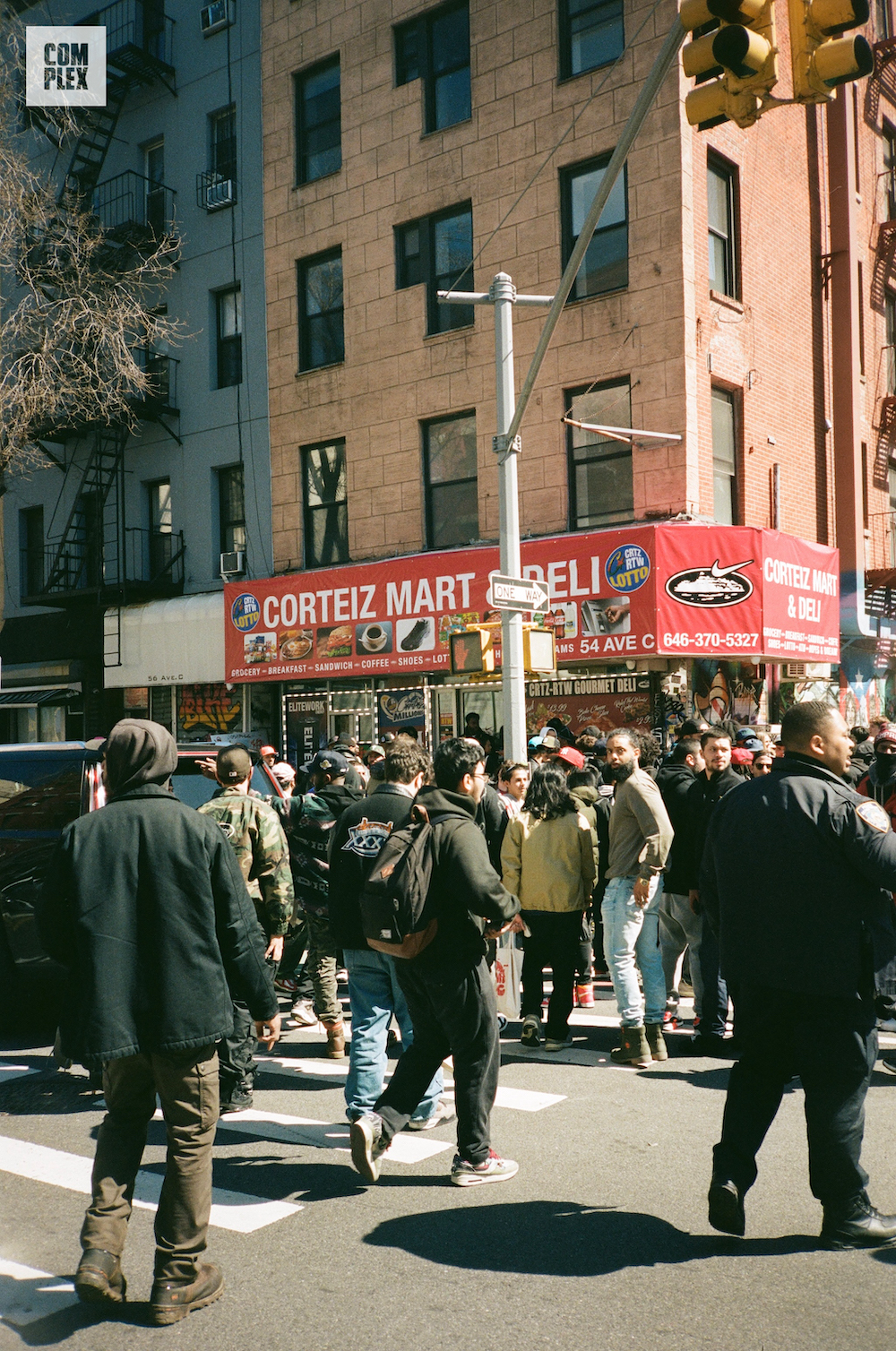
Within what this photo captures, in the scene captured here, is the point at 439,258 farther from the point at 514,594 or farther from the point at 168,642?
the point at 514,594

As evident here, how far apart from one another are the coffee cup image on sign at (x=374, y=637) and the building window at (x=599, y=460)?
3.28m

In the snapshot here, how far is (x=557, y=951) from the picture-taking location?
730 centimetres

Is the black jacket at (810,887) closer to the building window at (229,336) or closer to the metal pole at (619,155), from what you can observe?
the metal pole at (619,155)

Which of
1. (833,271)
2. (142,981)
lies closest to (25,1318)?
(142,981)

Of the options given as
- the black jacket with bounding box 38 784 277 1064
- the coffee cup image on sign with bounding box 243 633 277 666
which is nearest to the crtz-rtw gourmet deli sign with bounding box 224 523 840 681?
the coffee cup image on sign with bounding box 243 633 277 666

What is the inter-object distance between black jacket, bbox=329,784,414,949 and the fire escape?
15.6m

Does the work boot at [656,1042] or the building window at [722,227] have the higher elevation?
the building window at [722,227]

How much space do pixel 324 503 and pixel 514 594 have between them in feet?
29.8

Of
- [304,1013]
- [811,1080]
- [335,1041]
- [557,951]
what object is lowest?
[304,1013]

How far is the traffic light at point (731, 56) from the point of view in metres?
5.55

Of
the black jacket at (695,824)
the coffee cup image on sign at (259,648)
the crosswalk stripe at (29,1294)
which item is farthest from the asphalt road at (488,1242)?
the coffee cup image on sign at (259,648)

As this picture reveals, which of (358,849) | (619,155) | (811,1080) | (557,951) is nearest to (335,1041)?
(557,951)

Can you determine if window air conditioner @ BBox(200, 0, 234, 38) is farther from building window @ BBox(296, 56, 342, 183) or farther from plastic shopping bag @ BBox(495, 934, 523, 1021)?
plastic shopping bag @ BBox(495, 934, 523, 1021)

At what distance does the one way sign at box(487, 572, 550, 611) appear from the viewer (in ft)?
34.7
